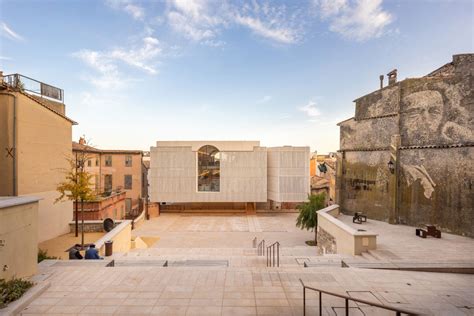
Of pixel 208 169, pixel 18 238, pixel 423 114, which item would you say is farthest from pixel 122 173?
pixel 423 114

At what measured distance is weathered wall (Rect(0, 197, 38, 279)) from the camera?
6453 mm

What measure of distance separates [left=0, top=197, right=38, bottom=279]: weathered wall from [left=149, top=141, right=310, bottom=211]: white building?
22.7 m

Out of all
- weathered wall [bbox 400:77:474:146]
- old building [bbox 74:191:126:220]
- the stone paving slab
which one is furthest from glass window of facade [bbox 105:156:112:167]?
weathered wall [bbox 400:77:474:146]

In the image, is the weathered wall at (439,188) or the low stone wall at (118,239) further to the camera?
the weathered wall at (439,188)

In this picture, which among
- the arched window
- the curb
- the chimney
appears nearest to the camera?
the curb

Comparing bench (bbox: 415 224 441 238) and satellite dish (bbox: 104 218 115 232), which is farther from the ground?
bench (bbox: 415 224 441 238)

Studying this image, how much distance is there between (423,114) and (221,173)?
68.2 feet

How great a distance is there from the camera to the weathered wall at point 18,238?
6453 mm

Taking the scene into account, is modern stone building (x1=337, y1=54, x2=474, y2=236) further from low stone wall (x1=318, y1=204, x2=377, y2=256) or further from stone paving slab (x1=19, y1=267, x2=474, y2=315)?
stone paving slab (x1=19, y1=267, x2=474, y2=315)

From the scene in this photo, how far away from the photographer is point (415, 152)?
1489 cm

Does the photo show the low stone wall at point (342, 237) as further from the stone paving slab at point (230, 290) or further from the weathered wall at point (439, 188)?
the weathered wall at point (439, 188)

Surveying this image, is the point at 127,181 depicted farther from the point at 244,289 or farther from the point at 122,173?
the point at 244,289

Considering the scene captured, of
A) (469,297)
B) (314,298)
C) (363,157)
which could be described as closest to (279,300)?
(314,298)

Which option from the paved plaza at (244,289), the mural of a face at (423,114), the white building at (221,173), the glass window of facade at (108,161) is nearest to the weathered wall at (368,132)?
the mural of a face at (423,114)
